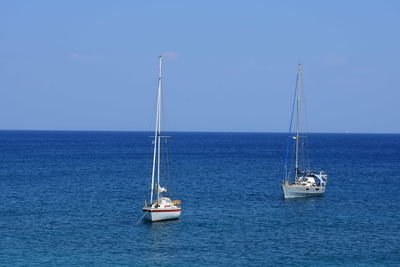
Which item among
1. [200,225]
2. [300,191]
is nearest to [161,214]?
[200,225]

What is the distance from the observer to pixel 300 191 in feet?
279

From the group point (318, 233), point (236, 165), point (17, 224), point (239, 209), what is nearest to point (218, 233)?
point (318, 233)

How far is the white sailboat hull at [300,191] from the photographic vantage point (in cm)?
8369

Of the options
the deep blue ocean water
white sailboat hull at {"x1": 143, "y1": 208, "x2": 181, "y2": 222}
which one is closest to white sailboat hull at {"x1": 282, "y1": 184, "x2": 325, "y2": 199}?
the deep blue ocean water

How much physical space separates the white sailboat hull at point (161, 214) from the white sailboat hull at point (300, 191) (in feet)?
75.9

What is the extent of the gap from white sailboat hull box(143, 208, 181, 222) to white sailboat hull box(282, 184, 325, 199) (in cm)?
2313

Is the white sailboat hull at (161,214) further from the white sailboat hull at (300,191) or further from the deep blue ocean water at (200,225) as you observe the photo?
the white sailboat hull at (300,191)

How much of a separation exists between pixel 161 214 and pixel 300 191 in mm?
27528

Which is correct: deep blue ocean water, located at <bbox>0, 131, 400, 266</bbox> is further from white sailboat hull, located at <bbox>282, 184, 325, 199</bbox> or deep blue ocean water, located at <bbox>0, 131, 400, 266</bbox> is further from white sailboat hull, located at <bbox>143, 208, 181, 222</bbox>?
white sailboat hull, located at <bbox>282, 184, 325, 199</bbox>

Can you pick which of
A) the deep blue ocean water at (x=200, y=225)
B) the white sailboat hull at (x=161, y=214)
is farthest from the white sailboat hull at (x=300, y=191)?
the white sailboat hull at (x=161, y=214)

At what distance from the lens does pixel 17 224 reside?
62469 mm

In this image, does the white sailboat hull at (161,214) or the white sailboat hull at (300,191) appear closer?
the white sailboat hull at (161,214)

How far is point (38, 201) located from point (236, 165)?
244 feet

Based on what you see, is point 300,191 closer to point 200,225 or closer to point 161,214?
point 200,225
